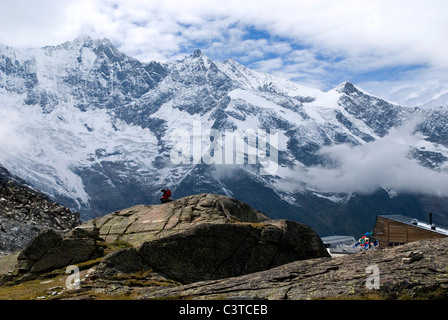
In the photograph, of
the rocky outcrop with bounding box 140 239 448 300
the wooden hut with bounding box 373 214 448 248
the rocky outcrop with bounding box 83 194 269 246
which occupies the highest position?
the rocky outcrop with bounding box 83 194 269 246

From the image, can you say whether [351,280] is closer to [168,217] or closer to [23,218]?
[168,217]

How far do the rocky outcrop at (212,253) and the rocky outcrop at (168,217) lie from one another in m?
3.47

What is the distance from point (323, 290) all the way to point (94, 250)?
47.5ft

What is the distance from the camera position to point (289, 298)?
20016 millimetres

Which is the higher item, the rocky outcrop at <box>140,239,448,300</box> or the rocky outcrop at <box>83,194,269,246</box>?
the rocky outcrop at <box>83,194,269,246</box>

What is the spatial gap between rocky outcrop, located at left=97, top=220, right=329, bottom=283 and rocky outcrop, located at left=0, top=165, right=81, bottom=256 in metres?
20.1

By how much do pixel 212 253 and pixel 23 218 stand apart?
27557mm

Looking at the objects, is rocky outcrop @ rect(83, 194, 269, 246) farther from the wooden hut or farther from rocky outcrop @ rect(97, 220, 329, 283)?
the wooden hut

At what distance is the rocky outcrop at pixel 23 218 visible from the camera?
4550 centimetres

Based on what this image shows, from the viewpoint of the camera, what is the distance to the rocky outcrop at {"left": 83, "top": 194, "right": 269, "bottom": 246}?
3378 cm

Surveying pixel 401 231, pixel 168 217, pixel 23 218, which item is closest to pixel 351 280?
pixel 168 217

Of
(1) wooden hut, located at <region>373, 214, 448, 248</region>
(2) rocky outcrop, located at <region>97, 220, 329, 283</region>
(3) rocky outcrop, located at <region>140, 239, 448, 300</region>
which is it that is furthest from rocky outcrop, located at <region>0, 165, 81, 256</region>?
(1) wooden hut, located at <region>373, 214, 448, 248</region>
